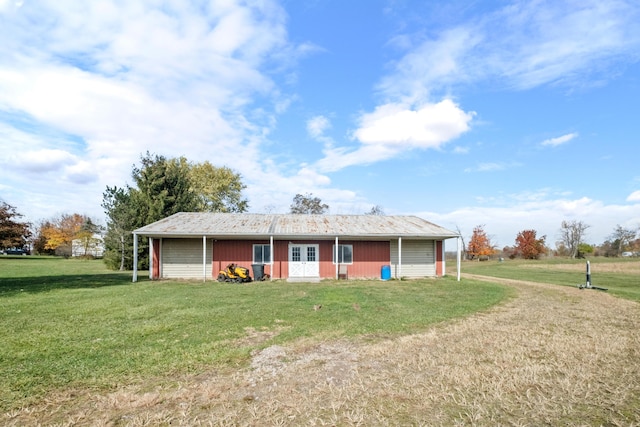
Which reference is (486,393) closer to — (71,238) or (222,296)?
(222,296)

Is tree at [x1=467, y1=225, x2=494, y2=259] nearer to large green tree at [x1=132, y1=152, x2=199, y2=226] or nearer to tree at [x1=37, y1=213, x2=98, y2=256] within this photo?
large green tree at [x1=132, y1=152, x2=199, y2=226]

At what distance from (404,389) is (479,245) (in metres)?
54.2

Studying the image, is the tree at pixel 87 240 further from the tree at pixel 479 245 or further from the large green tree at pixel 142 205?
the tree at pixel 479 245

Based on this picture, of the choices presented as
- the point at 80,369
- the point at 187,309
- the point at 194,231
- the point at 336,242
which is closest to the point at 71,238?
the point at 194,231

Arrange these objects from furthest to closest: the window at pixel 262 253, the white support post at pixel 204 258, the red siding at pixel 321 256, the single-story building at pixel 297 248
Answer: the window at pixel 262 253 → the red siding at pixel 321 256 → the single-story building at pixel 297 248 → the white support post at pixel 204 258

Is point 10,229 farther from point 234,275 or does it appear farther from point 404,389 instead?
point 404,389

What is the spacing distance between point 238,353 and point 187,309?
4695 mm

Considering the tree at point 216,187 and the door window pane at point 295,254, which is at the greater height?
the tree at point 216,187

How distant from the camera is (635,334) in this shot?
722cm

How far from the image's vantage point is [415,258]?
2130 cm

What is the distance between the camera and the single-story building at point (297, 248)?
19.4 m

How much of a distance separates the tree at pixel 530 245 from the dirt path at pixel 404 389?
1985 inches

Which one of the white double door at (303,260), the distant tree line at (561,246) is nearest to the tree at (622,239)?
the distant tree line at (561,246)

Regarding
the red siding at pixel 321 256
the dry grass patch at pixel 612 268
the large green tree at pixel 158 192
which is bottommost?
the dry grass patch at pixel 612 268
